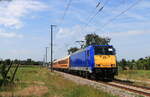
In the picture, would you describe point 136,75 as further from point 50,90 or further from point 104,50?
point 50,90

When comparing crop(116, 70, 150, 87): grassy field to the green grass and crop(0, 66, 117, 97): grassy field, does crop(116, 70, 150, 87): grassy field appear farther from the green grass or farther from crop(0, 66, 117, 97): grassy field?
crop(0, 66, 117, 97): grassy field

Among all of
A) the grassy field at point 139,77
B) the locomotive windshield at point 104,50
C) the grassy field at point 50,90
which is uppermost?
the locomotive windshield at point 104,50

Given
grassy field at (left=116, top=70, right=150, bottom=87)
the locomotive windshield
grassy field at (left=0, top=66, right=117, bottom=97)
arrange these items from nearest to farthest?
grassy field at (left=0, top=66, right=117, bottom=97), grassy field at (left=116, top=70, right=150, bottom=87), the locomotive windshield

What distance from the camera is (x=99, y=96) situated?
13.5m

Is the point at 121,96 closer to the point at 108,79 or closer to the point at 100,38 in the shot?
the point at 108,79

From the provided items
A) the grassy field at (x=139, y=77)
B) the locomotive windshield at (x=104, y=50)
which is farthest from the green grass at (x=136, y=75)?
the locomotive windshield at (x=104, y=50)

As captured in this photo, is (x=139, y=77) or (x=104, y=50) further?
(x=139, y=77)

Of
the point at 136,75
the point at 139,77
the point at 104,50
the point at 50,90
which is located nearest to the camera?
the point at 50,90

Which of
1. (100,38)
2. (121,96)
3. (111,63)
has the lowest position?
(121,96)

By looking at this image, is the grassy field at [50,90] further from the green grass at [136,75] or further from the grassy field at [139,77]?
the green grass at [136,75]

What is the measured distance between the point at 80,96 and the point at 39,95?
245cm

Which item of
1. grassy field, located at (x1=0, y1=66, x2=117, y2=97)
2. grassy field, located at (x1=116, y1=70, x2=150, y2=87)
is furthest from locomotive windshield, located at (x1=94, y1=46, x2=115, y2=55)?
grassy field, located at (x1=0, y1=66, x2=117, y2=97)

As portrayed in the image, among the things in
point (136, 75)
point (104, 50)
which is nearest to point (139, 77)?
→ point (136, 75)

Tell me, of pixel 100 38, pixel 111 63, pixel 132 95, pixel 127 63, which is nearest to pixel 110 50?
pixel 111 63
